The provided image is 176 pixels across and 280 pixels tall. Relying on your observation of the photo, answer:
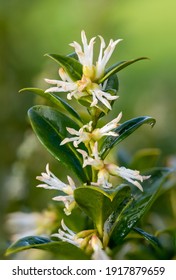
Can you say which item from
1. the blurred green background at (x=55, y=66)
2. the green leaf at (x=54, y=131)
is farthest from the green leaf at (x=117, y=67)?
the blurred green background at (x=55, y=66)

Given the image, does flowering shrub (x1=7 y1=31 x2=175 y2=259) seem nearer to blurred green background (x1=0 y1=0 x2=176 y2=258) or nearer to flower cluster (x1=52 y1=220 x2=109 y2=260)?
flower cluster (x1=52 y1=220 x2=109 y2=260)

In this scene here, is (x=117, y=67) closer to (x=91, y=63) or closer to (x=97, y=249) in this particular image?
(x=91, y=63)

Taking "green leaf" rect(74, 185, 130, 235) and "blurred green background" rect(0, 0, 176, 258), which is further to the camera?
"blurred green background" rect(0, 0, 176, 258)

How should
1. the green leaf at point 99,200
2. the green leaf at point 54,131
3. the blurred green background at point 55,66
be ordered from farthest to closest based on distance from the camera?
the blurred green background at point 55,66
the green leaf at point 54,131
the green leaf at point 99,200

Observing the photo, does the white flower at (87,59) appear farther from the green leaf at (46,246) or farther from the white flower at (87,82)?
the green leaf at (46,246)

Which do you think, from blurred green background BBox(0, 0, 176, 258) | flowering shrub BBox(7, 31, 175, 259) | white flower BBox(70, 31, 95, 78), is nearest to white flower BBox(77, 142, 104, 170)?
flowering shrub BBox(7, 31, 175, 259)
